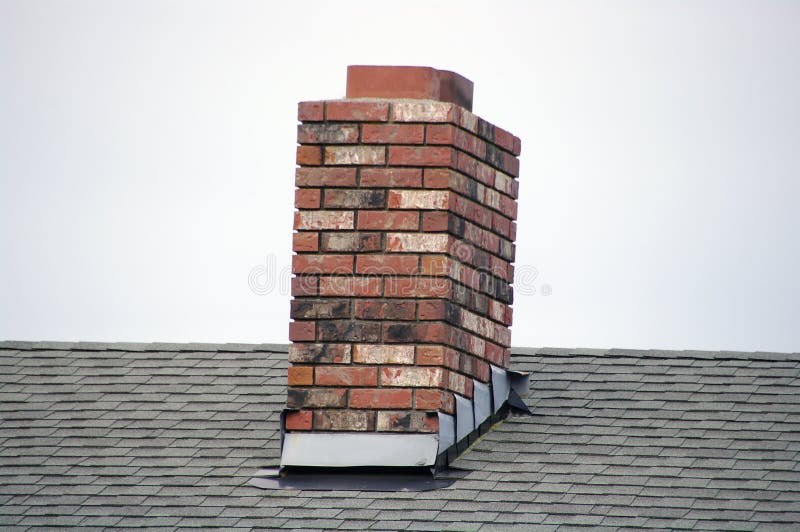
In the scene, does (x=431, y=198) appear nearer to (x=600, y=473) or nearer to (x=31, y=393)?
(x=600, y=473)

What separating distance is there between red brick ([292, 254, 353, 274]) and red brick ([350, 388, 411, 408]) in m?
0.60

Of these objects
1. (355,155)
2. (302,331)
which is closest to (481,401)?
(302,331)

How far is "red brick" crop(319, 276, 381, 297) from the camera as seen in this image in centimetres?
693

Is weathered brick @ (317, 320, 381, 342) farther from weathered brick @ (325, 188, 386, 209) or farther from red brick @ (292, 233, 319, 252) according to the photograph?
weathered brick @ (325, 188, 386, 209)

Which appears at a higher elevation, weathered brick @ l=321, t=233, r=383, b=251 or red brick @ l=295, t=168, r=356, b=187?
red brick @ l=295, t=168, r=356, b=187

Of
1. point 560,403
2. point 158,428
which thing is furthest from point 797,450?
point 158,428

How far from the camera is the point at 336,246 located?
704 centimetres

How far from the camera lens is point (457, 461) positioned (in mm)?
6930

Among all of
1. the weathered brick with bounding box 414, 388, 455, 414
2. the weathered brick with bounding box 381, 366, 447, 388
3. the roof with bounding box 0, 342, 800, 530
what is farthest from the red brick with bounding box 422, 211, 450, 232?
the roof with bounding box 0, 342, 800, 530

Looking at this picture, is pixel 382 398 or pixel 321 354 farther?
pixel 321 354

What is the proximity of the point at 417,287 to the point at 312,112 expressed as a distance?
3.41 feet

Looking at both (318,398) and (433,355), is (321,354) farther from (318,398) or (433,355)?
(433,355)

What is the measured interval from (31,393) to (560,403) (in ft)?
9.55

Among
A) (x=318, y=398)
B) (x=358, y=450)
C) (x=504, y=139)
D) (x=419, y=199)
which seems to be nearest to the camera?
(x=358, y=450)
